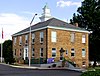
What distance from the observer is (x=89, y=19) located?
2589 inches

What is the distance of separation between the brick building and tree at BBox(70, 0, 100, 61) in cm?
1238

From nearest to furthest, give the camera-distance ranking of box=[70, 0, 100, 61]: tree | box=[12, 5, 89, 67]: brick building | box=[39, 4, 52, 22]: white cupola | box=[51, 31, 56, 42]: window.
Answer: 1. box=[12, 5, 89, 67]: brick building
2. box=[51, 31, 56, 42]: window
3. box=[39, 4, 52, 22]: white cupola
4. box=[70, 0, 100, 61]: tree

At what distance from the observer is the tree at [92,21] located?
64.9 meters

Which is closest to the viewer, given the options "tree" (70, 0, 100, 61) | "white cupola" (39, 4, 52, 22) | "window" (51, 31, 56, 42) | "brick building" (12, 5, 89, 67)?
"brick building" (12, 5, 89, 67)

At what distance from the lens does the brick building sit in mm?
47375

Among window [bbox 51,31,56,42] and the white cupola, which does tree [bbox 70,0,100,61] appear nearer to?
the white cupola

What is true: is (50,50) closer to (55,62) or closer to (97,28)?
(55,62)

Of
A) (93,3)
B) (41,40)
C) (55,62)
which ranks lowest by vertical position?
(55,62)

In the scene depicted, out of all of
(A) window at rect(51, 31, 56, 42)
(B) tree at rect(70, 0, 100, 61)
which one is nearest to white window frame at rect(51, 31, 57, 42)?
(A) window at rect(51, 31, 56, 42)

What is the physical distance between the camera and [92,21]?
214 feet

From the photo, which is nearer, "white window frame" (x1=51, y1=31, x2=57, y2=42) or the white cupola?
"white window frame" (x1=51, y1=31, x2=57, y2=42)

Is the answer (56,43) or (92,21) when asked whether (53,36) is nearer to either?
(56,43)

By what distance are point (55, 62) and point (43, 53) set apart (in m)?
3.86

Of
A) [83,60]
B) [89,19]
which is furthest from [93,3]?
[83,60]
